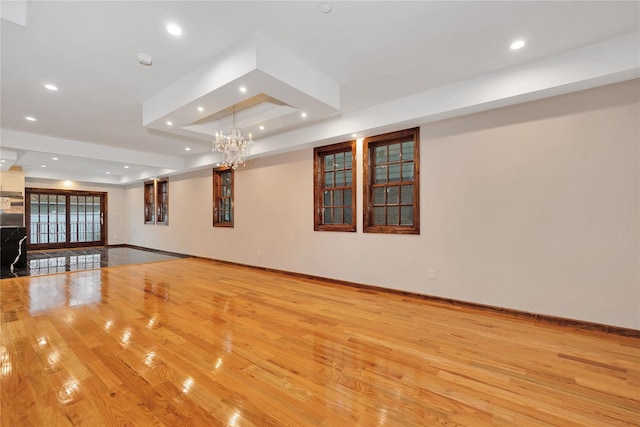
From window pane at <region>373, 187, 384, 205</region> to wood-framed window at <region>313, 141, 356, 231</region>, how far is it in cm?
35

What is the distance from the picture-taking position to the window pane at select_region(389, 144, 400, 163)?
15.0 feet

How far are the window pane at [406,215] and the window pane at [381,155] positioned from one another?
856mm

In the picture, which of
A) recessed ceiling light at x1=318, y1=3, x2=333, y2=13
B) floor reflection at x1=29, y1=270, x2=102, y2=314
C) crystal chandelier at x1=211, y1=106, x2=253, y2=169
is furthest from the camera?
crystal chandelier at x1=211, y1=106, x2=253, y2=169

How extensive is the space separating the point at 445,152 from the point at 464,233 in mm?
1164

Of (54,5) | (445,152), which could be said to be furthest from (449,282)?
(54,5)

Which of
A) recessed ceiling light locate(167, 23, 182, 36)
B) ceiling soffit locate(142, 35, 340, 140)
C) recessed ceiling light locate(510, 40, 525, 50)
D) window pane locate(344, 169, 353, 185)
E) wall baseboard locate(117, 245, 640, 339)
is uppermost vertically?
recessed ceiling light locate(167, 23, 182, 36)

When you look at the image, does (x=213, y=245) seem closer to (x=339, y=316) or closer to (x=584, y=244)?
(x=339, y=316)

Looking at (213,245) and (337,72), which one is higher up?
(337,72)

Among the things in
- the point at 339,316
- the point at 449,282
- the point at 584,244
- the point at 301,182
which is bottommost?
the point at 339,316

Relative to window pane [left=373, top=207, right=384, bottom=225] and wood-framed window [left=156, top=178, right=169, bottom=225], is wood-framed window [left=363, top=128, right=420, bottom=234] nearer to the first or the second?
window pane [left=373, top=207, right=384, bottom=225]

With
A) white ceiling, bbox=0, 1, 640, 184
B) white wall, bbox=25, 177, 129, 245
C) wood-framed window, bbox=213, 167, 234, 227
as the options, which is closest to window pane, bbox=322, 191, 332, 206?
white ceiling, bbox=0, 1, 640, 184

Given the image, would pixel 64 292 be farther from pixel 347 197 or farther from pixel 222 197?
pixel 347 197

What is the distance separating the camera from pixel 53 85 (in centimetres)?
360

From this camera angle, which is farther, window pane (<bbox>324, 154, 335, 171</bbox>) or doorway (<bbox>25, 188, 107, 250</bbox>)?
doorway (<bbox>25, 188, 107, 250</bbox>)
